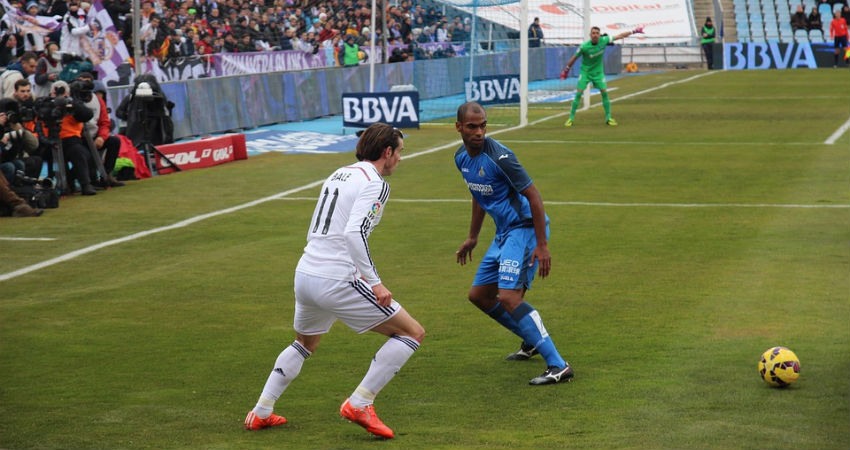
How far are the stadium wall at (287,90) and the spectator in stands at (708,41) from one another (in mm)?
17930

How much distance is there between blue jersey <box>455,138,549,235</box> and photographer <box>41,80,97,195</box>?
10854 mm

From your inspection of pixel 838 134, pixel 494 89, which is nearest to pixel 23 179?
pixel 838 134

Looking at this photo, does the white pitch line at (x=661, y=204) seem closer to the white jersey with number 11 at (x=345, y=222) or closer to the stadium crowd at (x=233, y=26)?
the stadium crowd at (x=233, y=26)

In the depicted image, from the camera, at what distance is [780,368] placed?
7.83m

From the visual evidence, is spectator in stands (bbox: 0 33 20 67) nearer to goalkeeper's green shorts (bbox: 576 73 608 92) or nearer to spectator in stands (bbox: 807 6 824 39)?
goalkeeper's green shorts (bbox: 576 73 608 92)

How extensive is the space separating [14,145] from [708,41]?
48095mm

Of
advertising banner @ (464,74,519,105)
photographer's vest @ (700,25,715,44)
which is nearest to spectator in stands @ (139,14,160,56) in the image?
advertising banner @ (464,74,519,105)

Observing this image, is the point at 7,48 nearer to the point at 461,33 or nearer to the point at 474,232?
the point at 474,232

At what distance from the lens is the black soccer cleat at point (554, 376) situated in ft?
26.8

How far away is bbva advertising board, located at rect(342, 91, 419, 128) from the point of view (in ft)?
92.1

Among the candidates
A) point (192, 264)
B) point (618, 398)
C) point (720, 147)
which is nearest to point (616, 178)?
point (720, 147)

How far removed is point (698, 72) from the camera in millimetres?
58219

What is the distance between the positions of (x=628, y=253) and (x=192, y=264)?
462 centimetres

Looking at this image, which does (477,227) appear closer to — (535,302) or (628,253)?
(535,302)
